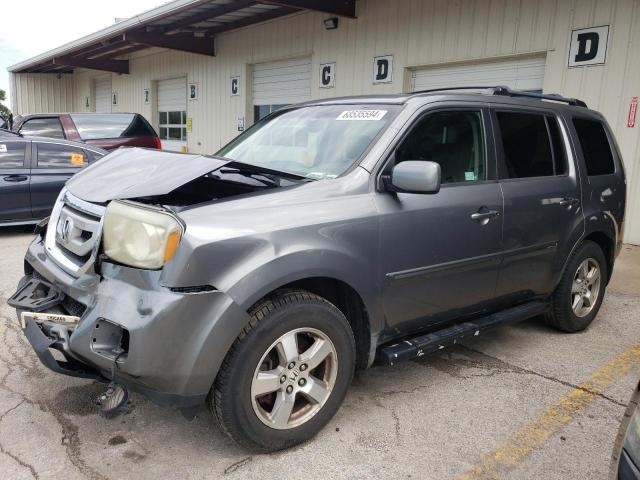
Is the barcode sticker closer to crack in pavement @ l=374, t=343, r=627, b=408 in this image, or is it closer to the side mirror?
crack in pavement @ l=374, t=343, r=627, b=408

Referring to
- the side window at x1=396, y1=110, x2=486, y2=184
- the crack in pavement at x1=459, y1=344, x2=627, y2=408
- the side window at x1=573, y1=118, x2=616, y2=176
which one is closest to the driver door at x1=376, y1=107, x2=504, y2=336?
the side window at x1=396, y1=110, x2=486, y2=184

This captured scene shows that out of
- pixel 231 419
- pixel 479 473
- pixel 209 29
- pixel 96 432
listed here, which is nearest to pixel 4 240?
pixel 96 432

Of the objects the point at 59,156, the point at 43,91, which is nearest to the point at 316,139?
the point at 59,156

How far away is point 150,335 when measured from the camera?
2262 mm

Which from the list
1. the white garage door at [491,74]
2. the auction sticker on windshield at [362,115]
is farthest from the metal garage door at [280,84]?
the auction sticker on windshield at [362,115]

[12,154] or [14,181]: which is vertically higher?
[12,154]

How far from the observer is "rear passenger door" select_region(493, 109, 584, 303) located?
3615 mm

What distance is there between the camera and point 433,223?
123 inches

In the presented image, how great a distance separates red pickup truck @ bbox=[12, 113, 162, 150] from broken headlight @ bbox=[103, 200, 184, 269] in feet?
28.1

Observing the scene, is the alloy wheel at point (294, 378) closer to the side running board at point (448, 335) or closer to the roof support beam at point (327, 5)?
the side running board at point (448, 335)

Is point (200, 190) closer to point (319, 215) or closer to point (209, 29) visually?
point (319, 215)

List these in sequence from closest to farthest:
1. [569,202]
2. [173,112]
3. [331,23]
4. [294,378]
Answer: [294,378] → [569,202] → [331,23] → [173,112]

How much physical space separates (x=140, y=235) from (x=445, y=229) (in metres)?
1.71

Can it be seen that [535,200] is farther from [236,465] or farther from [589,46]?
[589,46]
